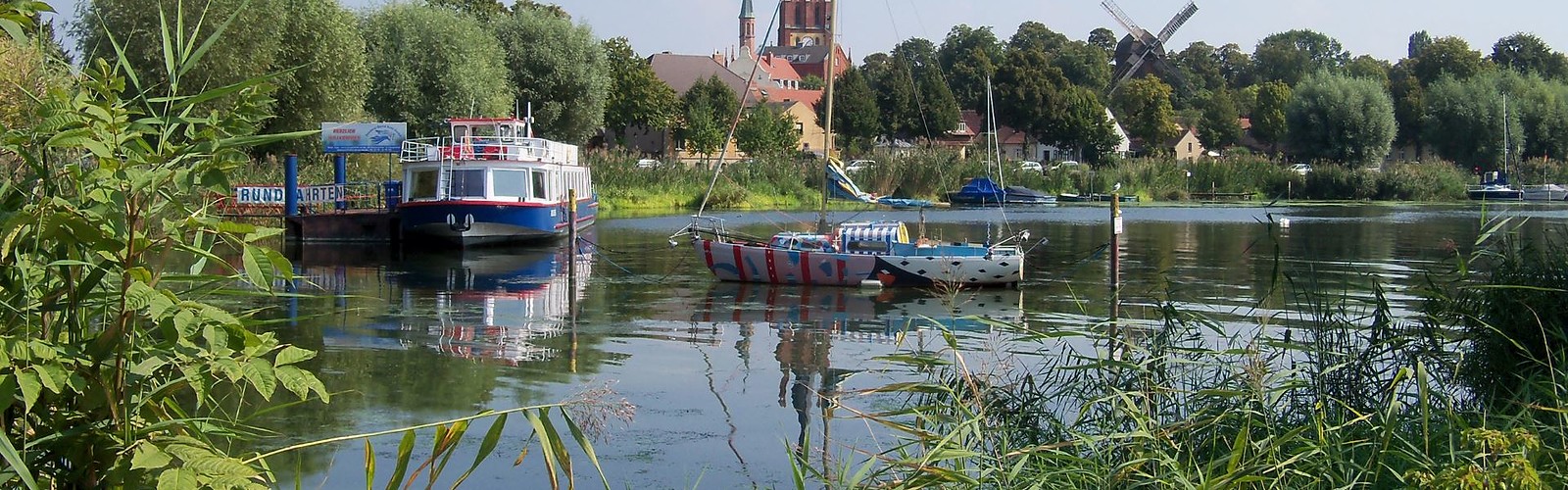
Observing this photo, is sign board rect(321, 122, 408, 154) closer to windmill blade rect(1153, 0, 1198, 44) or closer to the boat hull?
the boat hull

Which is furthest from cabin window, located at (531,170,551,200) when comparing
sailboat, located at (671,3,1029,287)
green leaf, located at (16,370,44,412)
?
green leaf, located at (16,370,44,412)

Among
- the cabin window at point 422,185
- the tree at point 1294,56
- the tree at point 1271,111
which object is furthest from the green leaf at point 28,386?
the tree at point 1294,56

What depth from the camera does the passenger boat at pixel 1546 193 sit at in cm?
7038

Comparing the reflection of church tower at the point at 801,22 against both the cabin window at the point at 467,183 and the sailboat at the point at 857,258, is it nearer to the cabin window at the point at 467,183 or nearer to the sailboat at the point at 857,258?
the cabin window at the point at 467,183

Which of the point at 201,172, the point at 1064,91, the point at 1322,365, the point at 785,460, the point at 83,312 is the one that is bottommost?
the point at 785,460

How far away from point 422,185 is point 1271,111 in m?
85.0

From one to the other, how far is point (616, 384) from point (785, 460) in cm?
373

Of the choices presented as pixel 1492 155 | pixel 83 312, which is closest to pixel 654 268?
pixel 83 312

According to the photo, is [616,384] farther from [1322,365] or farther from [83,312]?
[83,312]

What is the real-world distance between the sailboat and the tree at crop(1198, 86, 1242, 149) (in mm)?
89636

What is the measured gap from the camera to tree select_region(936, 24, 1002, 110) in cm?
10775

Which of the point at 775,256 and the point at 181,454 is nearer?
the point at 181,454

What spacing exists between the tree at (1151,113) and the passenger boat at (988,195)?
120ft

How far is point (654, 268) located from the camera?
29.1 metres
